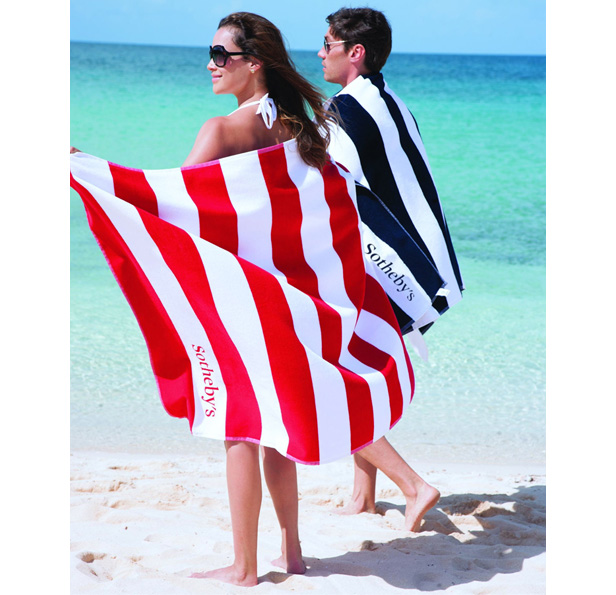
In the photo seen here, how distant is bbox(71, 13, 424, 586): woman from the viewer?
2.20 meters

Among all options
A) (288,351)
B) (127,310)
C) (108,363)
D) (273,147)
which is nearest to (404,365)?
(288,351)

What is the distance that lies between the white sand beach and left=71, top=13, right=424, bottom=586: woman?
0.28 meters

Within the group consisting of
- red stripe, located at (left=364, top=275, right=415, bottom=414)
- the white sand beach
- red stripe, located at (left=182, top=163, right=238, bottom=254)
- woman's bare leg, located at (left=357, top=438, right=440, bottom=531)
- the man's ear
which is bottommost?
the white sand beach

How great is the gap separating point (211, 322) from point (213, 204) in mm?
334

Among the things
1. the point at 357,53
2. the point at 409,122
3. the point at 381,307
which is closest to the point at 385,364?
the point at 381,307

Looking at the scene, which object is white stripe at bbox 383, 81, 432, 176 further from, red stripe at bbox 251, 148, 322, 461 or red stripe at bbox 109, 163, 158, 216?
red stripe at bbox 109, 163, 158, 216

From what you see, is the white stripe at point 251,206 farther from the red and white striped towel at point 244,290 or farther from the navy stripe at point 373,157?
the navy stripe at point 373,157

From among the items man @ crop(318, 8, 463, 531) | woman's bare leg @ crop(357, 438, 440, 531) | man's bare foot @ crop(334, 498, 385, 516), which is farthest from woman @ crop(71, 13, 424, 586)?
man's bare foot @ crop(334, 498, 385, 516)

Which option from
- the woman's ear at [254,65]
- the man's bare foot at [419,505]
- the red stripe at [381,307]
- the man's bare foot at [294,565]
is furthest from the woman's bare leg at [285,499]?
the woman's ear at [254,65]

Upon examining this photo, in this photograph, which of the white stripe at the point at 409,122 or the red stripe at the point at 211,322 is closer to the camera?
the red stripe at the point at 211,322

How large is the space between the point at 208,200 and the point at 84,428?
246 cm

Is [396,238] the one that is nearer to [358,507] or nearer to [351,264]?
[351,264]

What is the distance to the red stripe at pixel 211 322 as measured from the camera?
2.19 metres

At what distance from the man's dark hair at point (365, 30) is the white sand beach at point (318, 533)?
1.74 meters
